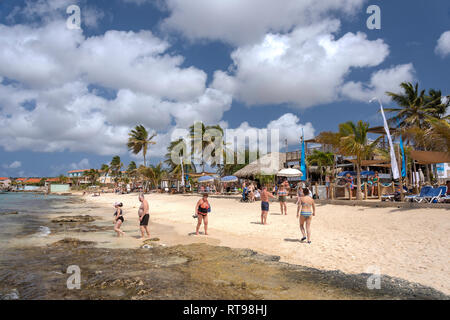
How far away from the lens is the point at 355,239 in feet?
26.8

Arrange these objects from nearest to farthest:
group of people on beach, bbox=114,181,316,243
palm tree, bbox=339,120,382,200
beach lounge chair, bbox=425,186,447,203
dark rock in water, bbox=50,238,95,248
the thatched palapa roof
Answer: group of people on beach, bbox=114,181,316,243 < dark rock in water, bbox=50,238,95,248 < beach lounge chair, bbox=425,186,447,203 < palm tree, bbox=339,120,382,200 < the thatched palapa roof

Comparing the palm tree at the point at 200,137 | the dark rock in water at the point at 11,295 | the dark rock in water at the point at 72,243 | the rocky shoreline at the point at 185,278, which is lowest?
the dark rock in water at the point at 72,243

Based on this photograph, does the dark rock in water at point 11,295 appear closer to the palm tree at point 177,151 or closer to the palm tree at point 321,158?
the palm tree at point 321,158

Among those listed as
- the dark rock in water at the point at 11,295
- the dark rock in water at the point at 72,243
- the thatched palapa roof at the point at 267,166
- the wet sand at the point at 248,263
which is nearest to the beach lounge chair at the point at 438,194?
the wet sand at the point at 248,263

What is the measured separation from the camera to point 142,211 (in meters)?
9.48

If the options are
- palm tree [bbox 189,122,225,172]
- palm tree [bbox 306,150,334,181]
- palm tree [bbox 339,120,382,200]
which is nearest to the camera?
palm tree [bbox 339,120,382,200]

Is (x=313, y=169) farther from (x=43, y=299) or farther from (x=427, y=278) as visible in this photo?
(x=43, y=299)

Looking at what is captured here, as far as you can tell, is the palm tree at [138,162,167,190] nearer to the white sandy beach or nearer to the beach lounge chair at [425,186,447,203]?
the white sandy beach

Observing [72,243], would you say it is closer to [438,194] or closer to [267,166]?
[438,194]

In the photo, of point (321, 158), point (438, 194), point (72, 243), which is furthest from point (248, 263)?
point (321, 158)

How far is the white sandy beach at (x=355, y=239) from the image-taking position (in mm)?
5773

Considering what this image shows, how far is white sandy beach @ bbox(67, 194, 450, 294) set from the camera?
5773 mm

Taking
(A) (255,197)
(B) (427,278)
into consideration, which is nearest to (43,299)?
(B) (427,278)

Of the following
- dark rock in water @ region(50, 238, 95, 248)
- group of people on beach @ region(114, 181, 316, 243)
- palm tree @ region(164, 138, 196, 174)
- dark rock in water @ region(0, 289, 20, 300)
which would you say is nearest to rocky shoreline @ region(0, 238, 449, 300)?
dark rock in water @ region(0, 289, 20, 300)
